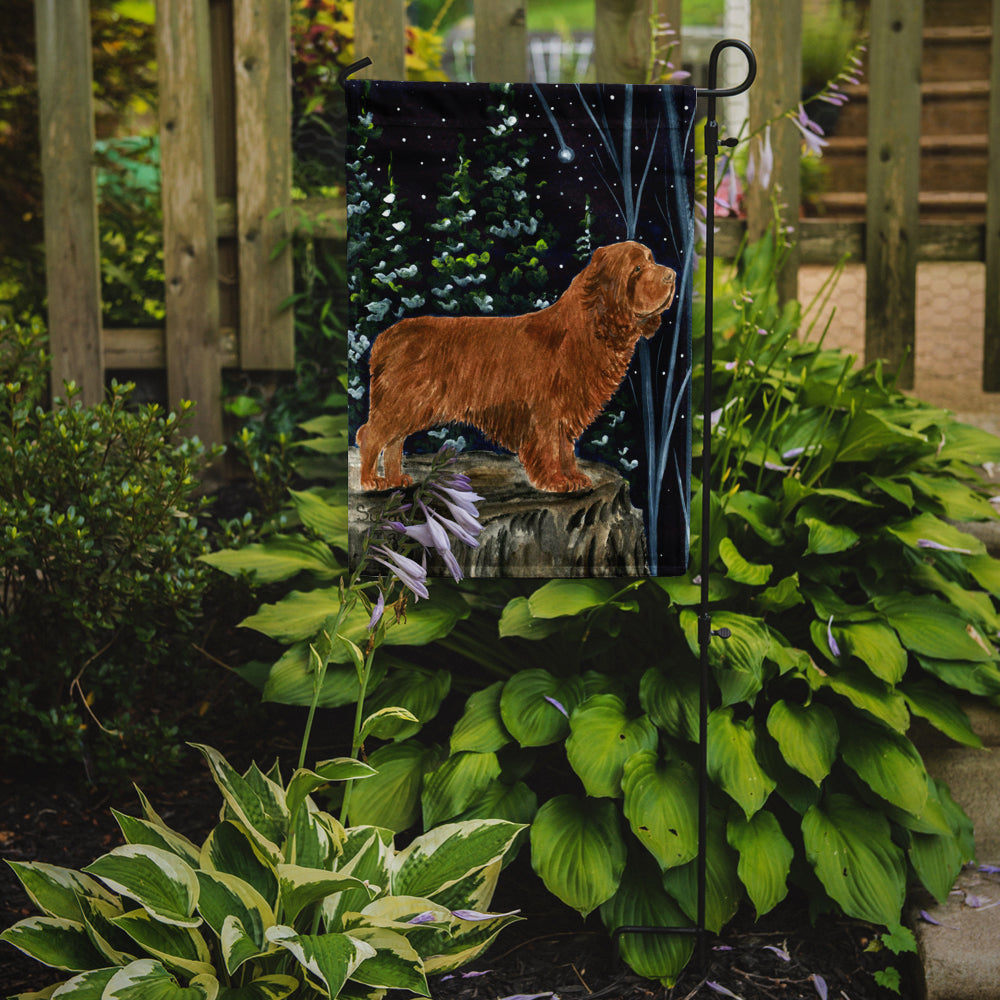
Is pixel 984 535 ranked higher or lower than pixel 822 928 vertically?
higher

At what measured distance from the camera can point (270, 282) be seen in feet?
11.3

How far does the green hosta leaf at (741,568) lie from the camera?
2.19 metres

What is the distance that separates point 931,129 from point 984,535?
171 inches

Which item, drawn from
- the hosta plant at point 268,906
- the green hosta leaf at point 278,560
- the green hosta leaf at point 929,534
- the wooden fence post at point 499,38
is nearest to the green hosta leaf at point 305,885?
the hosta plant at point 268,906

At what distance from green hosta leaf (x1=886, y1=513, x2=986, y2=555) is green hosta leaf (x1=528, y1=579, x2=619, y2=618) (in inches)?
25.1

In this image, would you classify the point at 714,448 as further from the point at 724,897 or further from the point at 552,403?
the point at 724,897

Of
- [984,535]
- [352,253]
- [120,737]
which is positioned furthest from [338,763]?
[984,535]

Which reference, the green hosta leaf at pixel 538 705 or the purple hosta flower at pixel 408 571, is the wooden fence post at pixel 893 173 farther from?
the purple hosta flower at pixel 408 571

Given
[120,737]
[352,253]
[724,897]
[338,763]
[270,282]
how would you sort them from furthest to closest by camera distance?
[270,282] → [120,737] → [724,897] → [352,253] → [338,763]

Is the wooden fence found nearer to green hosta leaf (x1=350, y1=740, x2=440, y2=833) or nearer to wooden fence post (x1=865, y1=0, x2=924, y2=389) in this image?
wooden fence post (x1=865, y1=0, x2=924, y2=389)

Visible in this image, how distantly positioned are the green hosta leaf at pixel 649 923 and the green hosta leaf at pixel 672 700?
0.93 ft

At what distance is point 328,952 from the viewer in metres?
1.51

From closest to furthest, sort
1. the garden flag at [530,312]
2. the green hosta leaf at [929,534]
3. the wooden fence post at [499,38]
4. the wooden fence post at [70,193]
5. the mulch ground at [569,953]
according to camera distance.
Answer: the garden flag at [530,312]
the mulch ground at [569,953]
the green hosta leaf at [929,534]
the wooden fence post at [499,38]
the wooden fence post at [70,193]

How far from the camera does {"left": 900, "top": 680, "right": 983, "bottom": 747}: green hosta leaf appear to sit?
221 cm
